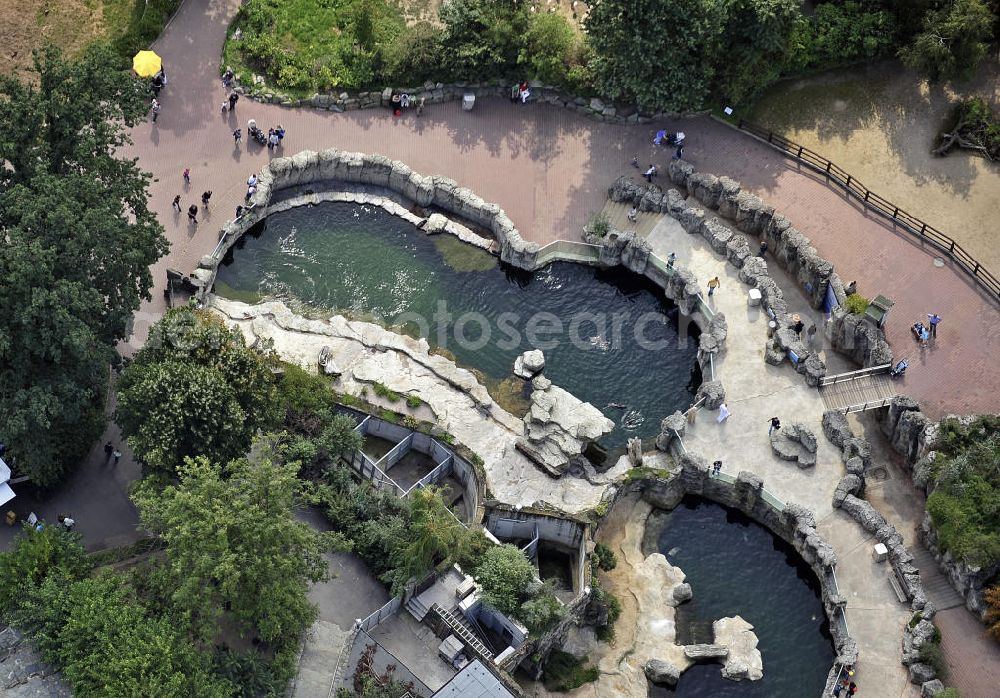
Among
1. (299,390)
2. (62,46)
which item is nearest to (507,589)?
(299,390)

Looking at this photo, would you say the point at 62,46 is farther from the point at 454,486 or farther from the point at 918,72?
the point at 918,72

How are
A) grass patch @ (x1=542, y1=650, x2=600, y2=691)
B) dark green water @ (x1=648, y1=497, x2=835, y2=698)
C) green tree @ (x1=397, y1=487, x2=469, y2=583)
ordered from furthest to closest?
dark green water @ (x1=648, y1=497, x2=835, y2=698)
grass patch @ (x1=542, y1=650, x2=600, y2=691)
green tree @ (x1=397, y1=487, x2=469, y2=583)

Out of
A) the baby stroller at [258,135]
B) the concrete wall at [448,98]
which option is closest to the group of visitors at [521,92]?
the concrete wall at [448,98]

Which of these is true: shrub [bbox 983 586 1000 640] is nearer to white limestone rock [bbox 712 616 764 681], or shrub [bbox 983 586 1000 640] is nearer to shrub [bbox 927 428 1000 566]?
shrub [bbox 927 428 1000 566]

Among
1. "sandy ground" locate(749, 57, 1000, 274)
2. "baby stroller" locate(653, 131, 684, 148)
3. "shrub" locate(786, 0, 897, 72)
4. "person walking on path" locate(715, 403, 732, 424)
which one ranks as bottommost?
"person walking on path" locate(715, 403, 732, 424)

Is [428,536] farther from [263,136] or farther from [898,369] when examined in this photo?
[263,136]

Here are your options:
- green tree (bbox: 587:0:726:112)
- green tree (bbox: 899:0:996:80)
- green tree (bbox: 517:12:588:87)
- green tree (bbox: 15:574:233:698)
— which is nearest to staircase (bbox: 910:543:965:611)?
green tree (bbox: 899:0:996:80)
